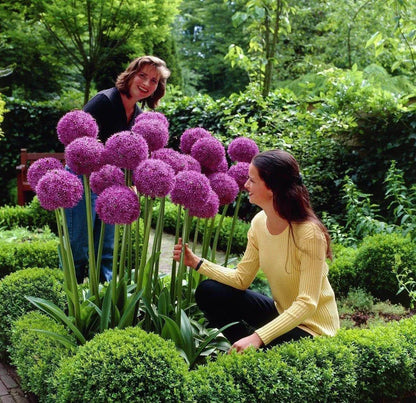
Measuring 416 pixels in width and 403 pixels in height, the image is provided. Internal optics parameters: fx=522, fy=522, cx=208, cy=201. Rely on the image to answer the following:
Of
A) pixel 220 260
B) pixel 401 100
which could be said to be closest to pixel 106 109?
pixel 220 260

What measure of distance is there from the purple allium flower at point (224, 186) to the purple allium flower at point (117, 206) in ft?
2.15

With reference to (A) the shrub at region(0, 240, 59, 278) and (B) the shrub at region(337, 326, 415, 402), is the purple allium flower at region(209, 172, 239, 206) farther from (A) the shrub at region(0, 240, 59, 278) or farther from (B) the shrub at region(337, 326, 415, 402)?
(A) the shrub at region(0, 240, 59, 278)

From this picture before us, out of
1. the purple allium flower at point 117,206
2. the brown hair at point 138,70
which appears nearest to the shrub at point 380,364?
the purple allium flower at point 117,206

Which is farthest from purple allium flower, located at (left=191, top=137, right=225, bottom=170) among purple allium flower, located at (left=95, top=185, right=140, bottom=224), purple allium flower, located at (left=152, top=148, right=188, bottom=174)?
purple allium flower, located at (left=95, top=185, right=140, bottom=224)

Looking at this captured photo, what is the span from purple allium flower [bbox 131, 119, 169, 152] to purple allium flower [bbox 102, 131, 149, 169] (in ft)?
0.69

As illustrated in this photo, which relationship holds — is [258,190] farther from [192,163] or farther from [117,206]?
[117,206]

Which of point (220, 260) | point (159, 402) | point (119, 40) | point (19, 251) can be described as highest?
point (119, 40)

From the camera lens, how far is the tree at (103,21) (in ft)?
32.5

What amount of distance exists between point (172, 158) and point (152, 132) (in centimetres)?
18

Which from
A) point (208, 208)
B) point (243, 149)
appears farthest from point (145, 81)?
point (208, 208)

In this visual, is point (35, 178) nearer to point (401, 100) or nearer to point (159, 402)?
point (159, 402)

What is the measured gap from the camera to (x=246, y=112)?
773 cm

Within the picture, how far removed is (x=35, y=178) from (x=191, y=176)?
0.82m

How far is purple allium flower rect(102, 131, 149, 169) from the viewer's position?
247cm
